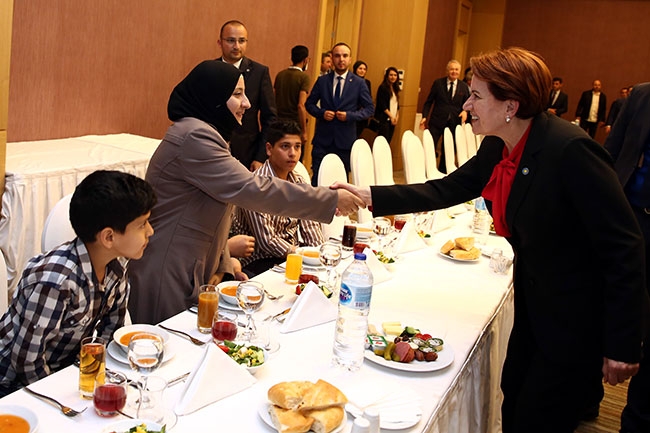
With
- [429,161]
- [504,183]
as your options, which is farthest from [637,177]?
[429,161]

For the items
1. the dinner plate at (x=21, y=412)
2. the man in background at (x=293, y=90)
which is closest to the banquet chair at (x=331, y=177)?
the dinner plate at (x=21, y=412)

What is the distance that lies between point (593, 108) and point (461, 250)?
12.0 metres

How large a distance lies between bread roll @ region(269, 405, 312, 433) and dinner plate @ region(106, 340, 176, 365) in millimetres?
367

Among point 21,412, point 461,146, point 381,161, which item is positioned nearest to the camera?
point 21,412

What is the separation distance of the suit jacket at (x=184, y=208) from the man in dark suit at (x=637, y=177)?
5.62 ft

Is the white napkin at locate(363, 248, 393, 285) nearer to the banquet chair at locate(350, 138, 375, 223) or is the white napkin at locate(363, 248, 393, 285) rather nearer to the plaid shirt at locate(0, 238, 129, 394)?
the plaid shirt at locate(0, 238, 129, 394)

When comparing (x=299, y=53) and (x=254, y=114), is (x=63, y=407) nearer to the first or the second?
(x=254, y=114)

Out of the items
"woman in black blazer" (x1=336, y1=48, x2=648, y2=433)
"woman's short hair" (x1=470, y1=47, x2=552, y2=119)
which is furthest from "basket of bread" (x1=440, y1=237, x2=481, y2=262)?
"woman's short hair" (x1=470, y1=47, x2=552, y2=119)

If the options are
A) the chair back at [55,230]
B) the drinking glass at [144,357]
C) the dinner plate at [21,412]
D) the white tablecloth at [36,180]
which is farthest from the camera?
the white tablecloth at [36,180]

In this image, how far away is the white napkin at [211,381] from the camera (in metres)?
1.50

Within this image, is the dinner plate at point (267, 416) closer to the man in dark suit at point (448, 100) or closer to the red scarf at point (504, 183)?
the red scarf at point (504, 183)

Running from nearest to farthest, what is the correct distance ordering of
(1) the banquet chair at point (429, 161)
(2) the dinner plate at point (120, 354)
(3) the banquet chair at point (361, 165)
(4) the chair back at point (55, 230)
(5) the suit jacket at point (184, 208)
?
(2) the dinner plate at point (120, 354) → (4) the chair back at point (55, 230) → (5) the suit jacket at point (184, 208) → (3) the banquet chair at point (361, 165) → (1) the banquet chair at point (429, 161)

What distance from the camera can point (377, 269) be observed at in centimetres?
260

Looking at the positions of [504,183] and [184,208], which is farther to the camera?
[184,208]
